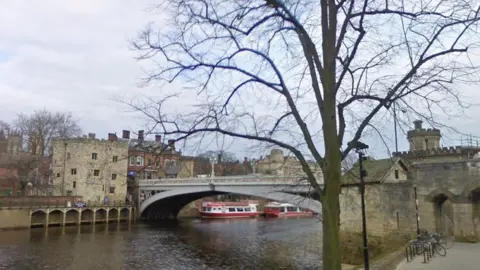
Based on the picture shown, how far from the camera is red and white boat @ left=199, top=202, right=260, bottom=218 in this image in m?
59.7

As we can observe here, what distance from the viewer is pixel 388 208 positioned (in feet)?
76.5

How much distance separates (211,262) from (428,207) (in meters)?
11.9

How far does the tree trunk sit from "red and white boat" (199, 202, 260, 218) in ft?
178

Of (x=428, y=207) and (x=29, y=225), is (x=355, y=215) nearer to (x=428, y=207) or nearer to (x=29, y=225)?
(x=428, y=207)

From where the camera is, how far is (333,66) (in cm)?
648

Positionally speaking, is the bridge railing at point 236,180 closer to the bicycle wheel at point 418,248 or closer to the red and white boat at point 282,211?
the bicycle wheel at point 418,248

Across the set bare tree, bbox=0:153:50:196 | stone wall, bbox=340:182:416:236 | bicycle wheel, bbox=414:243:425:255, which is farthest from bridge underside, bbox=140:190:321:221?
bicycle wheel, bbox=414:243:425:255

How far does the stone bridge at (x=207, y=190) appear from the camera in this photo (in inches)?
1150

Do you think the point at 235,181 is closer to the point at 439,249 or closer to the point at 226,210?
the point at 439,249

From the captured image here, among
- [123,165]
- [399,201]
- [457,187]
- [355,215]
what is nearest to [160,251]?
[355,215]

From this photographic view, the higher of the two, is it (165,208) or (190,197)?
(190,197)

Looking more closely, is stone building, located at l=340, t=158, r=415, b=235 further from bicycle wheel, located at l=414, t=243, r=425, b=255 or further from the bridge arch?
bicycle wheel, located at l=414, t=243, r=425, b=255

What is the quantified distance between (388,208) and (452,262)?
1024 cm

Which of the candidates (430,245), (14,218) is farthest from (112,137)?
(430,245)
